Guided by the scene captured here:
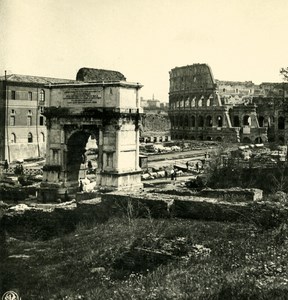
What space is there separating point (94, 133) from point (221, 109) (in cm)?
5150

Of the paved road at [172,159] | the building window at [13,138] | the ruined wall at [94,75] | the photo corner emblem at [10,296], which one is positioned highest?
the ruined wall at [94,75]

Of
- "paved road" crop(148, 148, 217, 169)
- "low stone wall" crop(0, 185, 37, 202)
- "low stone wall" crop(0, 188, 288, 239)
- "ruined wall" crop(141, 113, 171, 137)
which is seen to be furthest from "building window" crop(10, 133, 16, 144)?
"ruined wall" crop(141, 113, 171, 137)

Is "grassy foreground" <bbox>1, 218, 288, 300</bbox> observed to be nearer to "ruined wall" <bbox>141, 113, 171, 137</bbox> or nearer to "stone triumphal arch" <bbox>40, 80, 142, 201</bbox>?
"stone triumphal arch" <bbox>40, 80, 142, 201</bbox>

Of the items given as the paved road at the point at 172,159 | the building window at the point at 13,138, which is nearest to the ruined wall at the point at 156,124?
the paved road at the point at 172,159

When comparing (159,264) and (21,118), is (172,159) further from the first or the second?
(159,264)

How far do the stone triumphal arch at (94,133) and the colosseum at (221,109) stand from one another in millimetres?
42375

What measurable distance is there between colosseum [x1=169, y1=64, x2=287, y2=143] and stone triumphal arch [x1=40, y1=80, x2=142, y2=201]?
4238 cm

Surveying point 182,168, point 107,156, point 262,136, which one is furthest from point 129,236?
point 262,136

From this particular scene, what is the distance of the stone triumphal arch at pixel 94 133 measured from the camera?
22016 mm

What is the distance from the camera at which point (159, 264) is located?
9758 millimetres

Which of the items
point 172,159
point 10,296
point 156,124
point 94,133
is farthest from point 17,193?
point 156,124

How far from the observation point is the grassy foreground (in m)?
7.80

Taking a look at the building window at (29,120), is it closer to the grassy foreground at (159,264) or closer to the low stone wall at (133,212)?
the low stone wall at (133,212)

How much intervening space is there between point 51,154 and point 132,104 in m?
4.88
